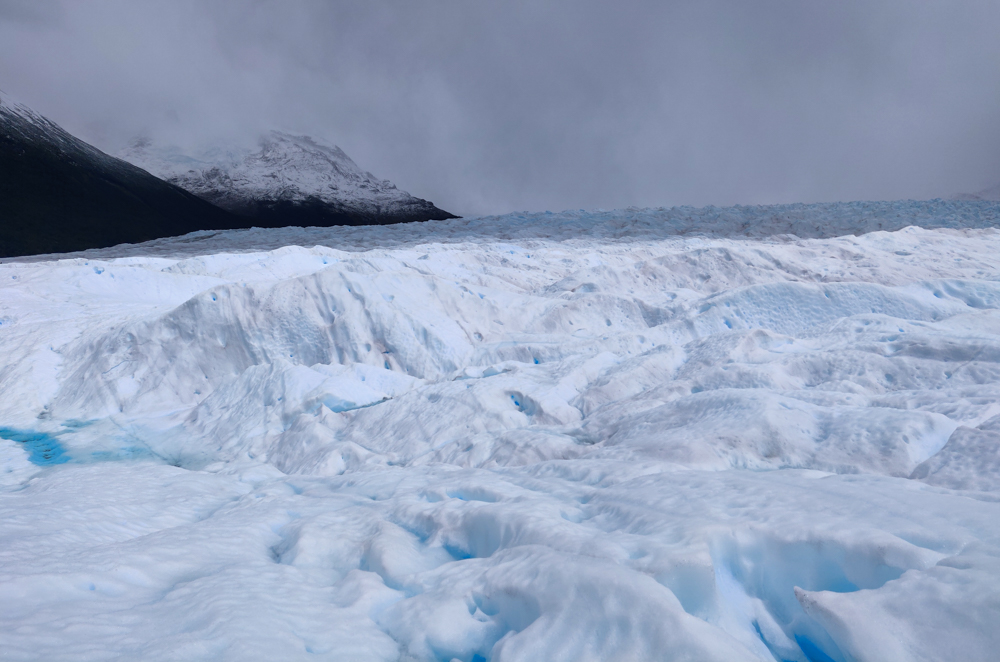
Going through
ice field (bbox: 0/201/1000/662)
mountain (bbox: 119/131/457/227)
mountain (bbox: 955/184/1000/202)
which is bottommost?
ice field (bbox: 0/201/1000/662)

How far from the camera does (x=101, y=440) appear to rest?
19.4 feet

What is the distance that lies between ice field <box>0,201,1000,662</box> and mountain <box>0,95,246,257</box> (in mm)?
51563

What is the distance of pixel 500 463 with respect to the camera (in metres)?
4.46

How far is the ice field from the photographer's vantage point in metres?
1.82

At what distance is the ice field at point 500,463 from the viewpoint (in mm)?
1824

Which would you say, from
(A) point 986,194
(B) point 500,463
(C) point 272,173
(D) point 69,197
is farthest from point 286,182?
(B) point 500,463

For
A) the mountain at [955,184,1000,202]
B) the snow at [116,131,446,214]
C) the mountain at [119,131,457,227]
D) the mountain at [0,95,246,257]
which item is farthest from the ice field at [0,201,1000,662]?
the snow at [116,131,446,214]

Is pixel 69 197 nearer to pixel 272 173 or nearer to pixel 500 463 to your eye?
pixel 272 173

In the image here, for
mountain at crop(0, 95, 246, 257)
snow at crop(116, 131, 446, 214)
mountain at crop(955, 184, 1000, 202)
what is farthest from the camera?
snow at crop(116, 131, 446, 214)

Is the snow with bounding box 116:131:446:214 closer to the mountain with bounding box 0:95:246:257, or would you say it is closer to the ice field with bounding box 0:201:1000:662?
the mountain with bounding box 0:95:246:257

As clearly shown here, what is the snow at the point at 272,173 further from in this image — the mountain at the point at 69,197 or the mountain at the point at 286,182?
the mountain at the point at 69,197

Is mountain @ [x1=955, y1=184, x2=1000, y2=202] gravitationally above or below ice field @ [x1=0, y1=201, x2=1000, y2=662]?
above

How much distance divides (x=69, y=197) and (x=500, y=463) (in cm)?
7644

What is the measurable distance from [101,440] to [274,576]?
5.14 m
